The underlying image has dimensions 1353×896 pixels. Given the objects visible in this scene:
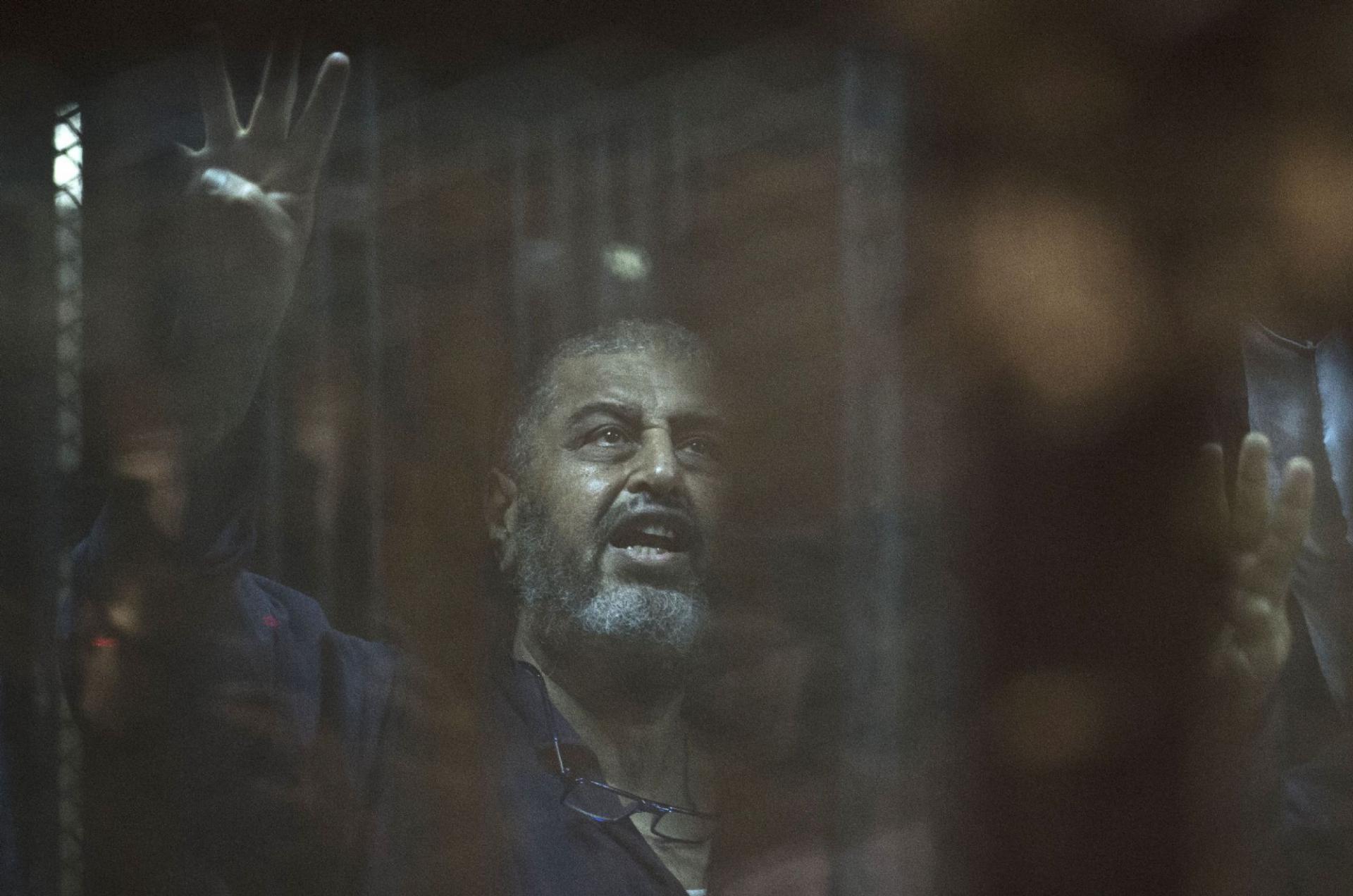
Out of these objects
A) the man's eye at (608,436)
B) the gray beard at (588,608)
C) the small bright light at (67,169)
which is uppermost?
the small bright light at (67,169)

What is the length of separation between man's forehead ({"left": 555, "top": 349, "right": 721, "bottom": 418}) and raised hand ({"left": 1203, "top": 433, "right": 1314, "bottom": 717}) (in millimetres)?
978

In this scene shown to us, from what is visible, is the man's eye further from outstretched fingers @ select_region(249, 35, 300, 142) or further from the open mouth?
outstretched fingers @ select_region(249, 35, 300, 142)

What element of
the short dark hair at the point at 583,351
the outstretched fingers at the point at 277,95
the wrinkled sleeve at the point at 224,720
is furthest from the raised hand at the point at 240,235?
the short dark hair at the point at 583,351

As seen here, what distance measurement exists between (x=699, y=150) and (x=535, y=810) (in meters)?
1.25

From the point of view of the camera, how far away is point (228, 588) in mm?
2150

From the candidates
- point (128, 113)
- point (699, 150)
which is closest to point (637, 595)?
point (699, 150)

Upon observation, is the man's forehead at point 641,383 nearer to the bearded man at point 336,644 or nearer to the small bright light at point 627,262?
the bearded man at point 336,644

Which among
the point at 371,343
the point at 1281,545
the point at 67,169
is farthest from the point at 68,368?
the point at 1281,545

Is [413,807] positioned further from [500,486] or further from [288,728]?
[500,486]

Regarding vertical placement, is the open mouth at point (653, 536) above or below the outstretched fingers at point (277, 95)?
below

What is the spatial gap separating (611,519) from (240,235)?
858 millimetres

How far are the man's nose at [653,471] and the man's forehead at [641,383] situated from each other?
6 centimetres

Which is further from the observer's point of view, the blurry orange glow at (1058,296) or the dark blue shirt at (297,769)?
the blurry orange glow at (1058,296)

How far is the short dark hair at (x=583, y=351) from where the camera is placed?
2.17 meters
